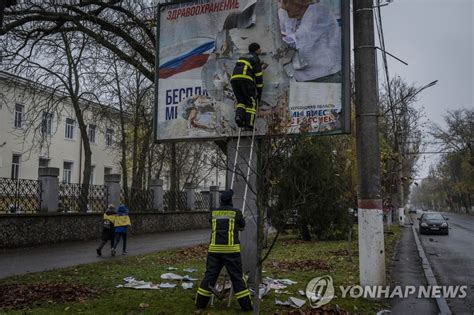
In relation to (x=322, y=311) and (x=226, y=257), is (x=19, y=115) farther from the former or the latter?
(x=322, y=311)

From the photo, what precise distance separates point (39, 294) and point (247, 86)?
16.3 feet

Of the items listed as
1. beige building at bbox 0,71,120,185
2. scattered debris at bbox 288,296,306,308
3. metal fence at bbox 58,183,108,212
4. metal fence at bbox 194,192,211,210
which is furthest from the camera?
metal fence at bbox 194,192,211,210

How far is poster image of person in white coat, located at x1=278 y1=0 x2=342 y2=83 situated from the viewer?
8.94 m

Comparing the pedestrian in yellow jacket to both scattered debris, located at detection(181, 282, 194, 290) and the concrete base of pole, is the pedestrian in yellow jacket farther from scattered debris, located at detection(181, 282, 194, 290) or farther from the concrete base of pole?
the concrete base of pole

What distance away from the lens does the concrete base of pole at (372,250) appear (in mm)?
8398

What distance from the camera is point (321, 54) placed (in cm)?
902

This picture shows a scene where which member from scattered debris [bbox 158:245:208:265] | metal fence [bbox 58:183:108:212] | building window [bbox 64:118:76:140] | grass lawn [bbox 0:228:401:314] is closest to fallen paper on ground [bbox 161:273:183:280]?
grass lawn [bbox 0:228:401:314]

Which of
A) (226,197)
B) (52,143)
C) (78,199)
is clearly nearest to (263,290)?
(226,197)

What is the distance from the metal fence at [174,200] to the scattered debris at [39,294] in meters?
21.3

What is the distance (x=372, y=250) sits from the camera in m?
8.41

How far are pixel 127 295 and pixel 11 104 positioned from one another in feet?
105

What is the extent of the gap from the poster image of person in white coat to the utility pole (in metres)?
0.47

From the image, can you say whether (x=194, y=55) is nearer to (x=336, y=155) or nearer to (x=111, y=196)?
(x=336, y=155)

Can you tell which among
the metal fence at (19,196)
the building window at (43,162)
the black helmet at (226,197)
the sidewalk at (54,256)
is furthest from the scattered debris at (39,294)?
the building window at (43,162)
